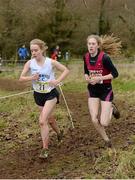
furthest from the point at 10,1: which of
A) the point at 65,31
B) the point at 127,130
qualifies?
the point at 127,130

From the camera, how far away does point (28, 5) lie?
41781 mm

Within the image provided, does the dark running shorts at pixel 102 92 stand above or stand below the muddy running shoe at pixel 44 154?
above

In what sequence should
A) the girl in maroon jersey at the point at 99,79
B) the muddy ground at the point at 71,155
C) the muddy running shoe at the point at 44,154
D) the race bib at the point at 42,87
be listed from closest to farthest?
the muddy ground at the point at 71,155 < the muddy running shoe at the point at 44,154 < the girl in maroon jersey at the point at 99,79 < the race bib at the point at 42,87

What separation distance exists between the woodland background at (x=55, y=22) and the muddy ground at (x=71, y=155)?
107ft

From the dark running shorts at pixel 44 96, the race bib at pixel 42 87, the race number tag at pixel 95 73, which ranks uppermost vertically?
the race number tag at pixel 95 73

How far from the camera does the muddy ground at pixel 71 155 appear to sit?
6.39 meters

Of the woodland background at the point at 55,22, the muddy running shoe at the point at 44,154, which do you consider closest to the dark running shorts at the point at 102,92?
the muddy running shoe at the point at 44,154

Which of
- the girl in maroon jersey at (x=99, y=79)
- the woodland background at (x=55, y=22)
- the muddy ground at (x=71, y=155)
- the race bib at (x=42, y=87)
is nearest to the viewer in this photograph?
the muddy ground at (x=71, y=155)

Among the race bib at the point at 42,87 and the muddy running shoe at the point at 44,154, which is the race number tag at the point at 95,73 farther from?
the muddy running shoe at the point at 44,154

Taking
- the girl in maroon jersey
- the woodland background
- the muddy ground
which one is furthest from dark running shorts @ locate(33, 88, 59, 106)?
the woodland background

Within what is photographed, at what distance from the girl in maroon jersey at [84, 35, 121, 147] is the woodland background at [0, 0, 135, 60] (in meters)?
34.5

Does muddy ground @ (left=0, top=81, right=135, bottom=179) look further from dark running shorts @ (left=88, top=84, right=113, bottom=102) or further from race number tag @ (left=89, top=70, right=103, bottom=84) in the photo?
race number tag @ (left=89, top=70, right=103, bottom=84)

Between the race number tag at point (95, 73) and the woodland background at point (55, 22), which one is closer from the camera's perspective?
the race number tag at point (95, 73)

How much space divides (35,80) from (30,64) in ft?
1.04
